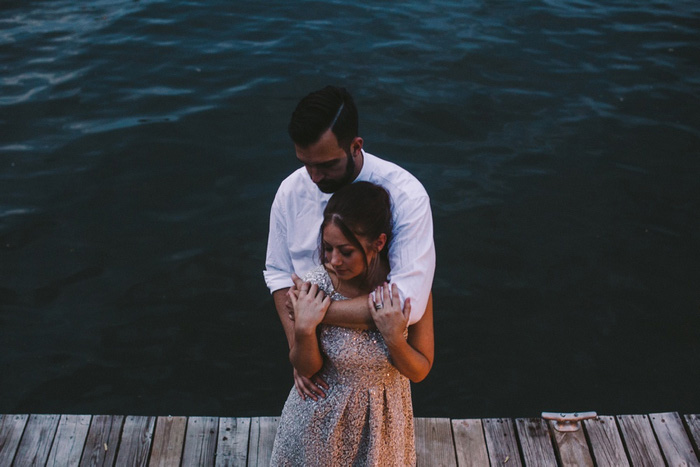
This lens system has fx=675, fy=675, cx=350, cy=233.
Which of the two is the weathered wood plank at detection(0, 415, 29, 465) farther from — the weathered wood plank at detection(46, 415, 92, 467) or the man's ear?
the man's ear

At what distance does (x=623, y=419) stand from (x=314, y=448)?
2146 mm

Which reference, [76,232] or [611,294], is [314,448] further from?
[76,232]

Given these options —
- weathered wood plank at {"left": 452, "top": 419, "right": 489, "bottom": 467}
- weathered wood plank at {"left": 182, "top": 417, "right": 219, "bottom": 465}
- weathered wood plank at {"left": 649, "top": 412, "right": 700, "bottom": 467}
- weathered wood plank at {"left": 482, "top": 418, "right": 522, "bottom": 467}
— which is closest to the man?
weathered wood plank at {"left": 182, "top": 417, "right": 219, "bottom": 465}

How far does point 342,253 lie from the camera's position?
242 centimetres

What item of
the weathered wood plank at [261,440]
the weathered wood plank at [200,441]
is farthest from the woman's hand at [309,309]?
the weathered wood plank at [200,441]

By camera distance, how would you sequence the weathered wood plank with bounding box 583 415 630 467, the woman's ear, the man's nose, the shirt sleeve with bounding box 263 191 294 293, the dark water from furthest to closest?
the dark water, the weathered wood plank with bounding box 583 415 630 467, the shirt sleeve with bounding box 263 191 294 293, the man's nose, the woman's ear

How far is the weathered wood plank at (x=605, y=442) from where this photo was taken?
Result: 3.73 meters

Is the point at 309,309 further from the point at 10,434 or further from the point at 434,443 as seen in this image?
the point at 10,434

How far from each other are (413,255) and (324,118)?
2.04ft

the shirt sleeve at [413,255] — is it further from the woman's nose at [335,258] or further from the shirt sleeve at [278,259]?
the shirt sleeve at [278,259]

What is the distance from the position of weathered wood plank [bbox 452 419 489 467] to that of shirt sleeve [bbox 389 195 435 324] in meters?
1.57

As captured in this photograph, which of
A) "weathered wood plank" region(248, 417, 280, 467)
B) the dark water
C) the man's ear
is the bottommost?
the dark water

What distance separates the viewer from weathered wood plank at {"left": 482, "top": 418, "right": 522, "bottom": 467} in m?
3.76

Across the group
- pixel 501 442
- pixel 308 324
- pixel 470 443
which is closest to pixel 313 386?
pixel 308 324
